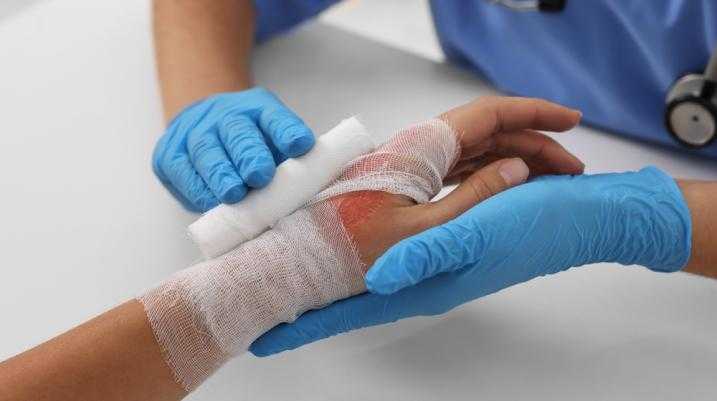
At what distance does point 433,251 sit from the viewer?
0.75 metres

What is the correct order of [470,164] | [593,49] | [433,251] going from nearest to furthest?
1. [433,251]
2. [470,164]
3. [593,49]

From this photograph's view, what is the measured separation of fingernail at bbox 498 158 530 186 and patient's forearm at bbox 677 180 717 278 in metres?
0.18

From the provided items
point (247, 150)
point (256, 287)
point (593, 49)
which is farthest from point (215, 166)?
point (593, 49)

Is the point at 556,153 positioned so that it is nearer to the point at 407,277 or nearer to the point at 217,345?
the point at 407,277

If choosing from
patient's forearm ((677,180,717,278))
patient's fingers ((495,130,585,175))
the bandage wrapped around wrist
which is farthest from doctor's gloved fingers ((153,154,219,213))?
patient's forearm ((677,180,717,278))

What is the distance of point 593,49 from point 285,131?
1.68ft

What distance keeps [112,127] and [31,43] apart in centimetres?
34

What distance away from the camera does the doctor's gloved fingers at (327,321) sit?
0.82m

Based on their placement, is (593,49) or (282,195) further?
(593,49)

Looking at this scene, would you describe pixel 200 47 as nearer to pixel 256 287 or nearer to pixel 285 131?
pixel 285 131

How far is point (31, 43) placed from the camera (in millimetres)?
1406

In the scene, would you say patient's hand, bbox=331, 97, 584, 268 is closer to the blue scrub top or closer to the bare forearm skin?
the blue scrub top

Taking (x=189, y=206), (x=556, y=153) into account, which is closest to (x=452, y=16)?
(x=556, y=153)

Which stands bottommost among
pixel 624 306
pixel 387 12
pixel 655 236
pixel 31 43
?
pixel 624 306
